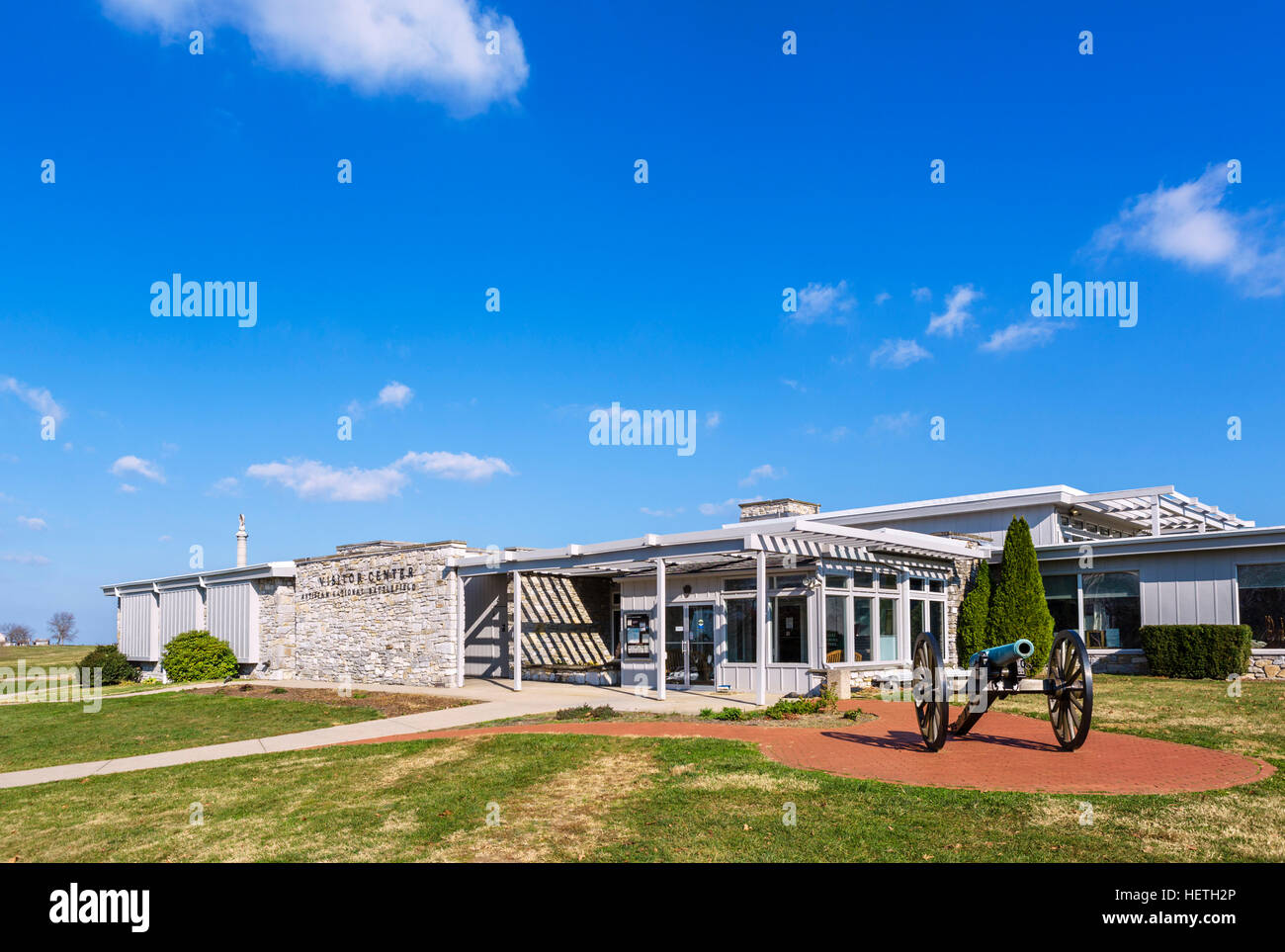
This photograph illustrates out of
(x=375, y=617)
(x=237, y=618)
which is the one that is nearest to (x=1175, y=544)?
(x=375, y=617)

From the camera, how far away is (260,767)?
35.8ft

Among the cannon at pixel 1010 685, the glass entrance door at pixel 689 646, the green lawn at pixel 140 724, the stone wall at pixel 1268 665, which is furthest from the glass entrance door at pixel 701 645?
the stone wall at pixel 1268 665

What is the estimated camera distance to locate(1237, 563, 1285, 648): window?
18641 mm

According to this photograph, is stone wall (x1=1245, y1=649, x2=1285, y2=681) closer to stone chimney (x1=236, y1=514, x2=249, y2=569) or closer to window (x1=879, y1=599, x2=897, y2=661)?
window (x1=879, y1=599, x2=897, y2=661)

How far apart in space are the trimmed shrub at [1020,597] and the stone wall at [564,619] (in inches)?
395

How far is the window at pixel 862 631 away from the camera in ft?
60.6

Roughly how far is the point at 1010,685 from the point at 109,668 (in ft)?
89.1

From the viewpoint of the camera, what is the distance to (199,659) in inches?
1077

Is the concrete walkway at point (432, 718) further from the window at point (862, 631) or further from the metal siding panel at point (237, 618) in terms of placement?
the metal siding panel at point (237, 618)
